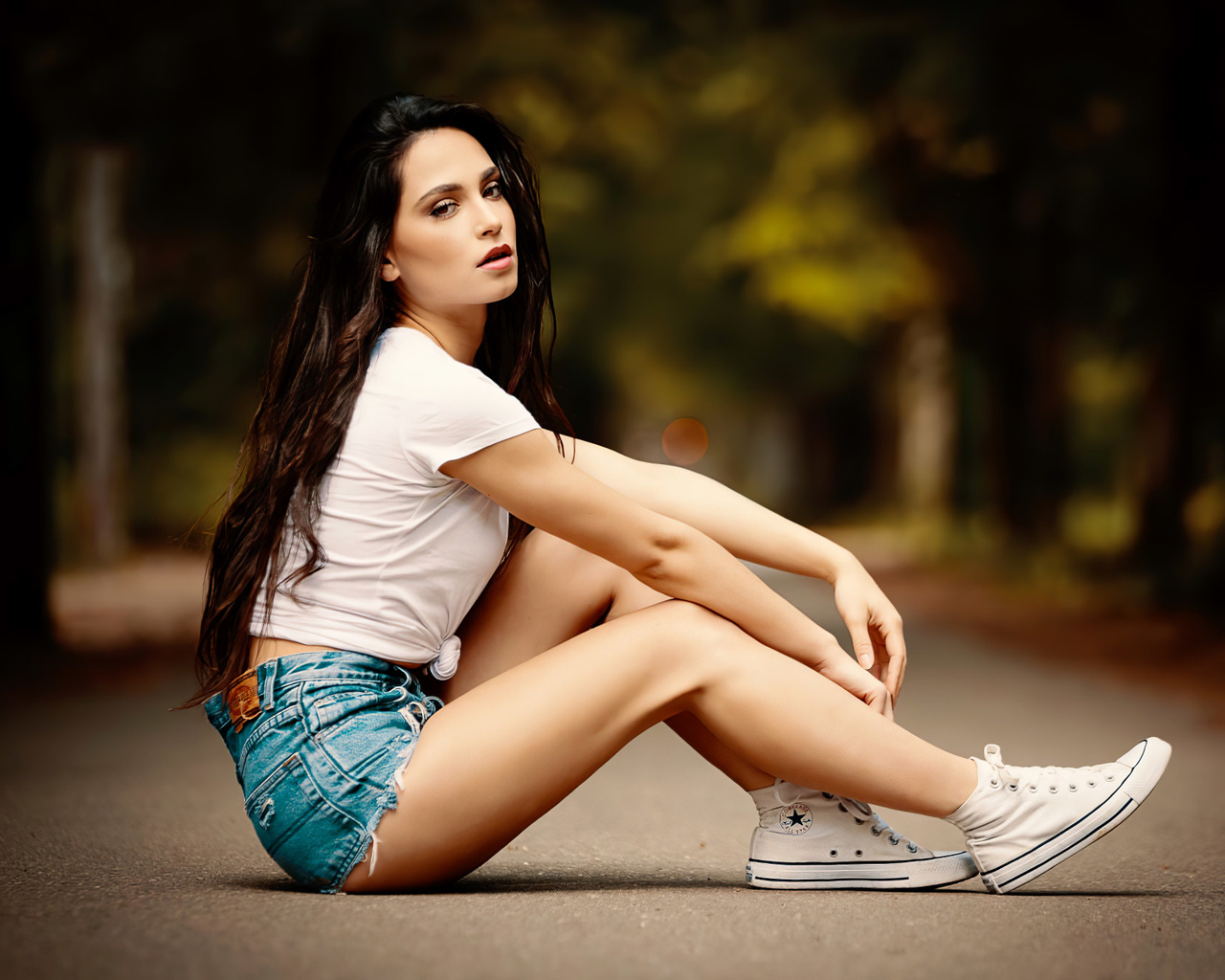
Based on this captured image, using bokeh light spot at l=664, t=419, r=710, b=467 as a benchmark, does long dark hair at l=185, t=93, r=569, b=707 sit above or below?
above

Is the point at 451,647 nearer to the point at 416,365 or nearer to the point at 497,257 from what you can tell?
the point at 416,365

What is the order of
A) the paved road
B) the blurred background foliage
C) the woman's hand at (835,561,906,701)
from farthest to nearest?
the blurred background foliage
the woman's hand at (835,561,906,701)
the paved road

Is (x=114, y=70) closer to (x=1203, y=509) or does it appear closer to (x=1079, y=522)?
(x=1203, y=509)

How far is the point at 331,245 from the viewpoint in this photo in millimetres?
3125

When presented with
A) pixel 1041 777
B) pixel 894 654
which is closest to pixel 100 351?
pixel 894 654

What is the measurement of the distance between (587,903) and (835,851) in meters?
0.54

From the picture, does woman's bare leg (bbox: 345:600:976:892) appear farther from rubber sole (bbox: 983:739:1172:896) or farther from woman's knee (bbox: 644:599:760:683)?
rubber sole (bbox: 983:739:1172:896)

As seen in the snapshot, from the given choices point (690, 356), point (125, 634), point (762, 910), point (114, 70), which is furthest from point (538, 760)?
point (690, 356)

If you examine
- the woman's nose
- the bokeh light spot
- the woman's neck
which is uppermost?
the woman's nose

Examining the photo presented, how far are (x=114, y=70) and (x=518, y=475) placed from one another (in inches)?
264

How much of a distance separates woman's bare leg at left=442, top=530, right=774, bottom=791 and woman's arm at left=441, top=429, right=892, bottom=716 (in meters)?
0.28

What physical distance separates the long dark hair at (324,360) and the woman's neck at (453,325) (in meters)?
0.05

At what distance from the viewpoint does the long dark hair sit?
116 inches

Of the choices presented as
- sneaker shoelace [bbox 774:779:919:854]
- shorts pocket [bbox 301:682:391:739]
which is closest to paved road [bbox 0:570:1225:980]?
sneaker shoelace [bbox 774:779:919:854]
